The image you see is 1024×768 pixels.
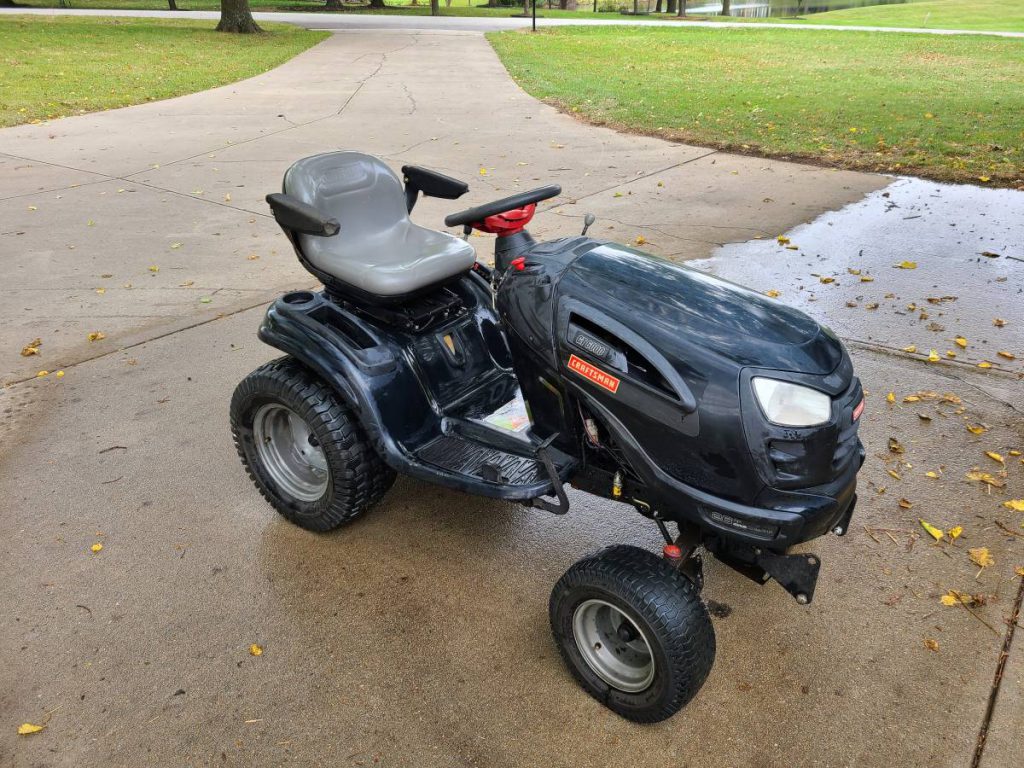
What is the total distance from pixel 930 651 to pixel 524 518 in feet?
4.66

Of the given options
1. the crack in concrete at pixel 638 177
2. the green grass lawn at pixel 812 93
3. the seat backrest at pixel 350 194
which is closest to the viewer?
the seat backrest at pixel 350 194

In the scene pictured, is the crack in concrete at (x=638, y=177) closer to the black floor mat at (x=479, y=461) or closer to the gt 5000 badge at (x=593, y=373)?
the black floor mat at (x=479, y=461)

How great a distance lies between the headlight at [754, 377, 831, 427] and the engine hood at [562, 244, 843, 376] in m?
0.05

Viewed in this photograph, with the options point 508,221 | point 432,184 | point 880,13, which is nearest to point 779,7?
point 880,13

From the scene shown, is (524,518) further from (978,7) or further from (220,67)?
(978,7)

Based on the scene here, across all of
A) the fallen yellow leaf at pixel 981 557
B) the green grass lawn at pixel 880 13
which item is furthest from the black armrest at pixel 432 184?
the green grass lawn at pixel 880 13

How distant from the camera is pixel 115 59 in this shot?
1558cm

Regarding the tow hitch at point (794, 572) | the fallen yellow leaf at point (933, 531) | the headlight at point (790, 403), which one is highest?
the headlight at point (790, 403)

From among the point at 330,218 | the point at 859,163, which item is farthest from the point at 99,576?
the point at 859,163

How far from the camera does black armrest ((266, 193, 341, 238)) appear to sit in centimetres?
254

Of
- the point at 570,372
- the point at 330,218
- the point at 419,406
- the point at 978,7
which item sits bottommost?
the point at 978,7

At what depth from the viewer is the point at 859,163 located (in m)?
7.79

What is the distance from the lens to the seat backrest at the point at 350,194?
279 cm

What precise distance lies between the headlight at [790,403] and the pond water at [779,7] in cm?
4407
